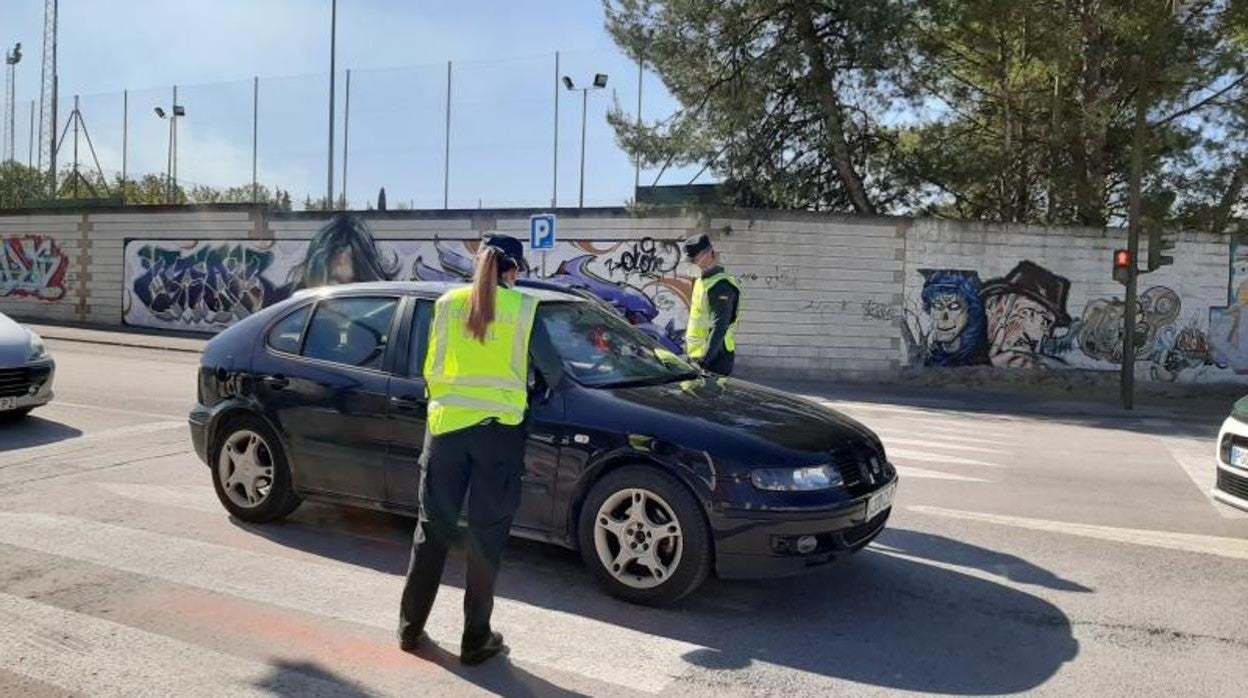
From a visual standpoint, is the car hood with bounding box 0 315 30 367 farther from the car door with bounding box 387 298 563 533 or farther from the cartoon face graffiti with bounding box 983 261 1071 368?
the cartoon face graffiti with bounding box 983 261 1071 368

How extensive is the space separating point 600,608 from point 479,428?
4.26ft

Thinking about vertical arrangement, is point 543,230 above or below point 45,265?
above

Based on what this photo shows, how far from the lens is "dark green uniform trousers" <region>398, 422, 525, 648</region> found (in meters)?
3.87

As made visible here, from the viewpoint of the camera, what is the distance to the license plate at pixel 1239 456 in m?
5.99

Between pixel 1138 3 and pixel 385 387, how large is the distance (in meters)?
18.5

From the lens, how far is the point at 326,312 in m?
5.91

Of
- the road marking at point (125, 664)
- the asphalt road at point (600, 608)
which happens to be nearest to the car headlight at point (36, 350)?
the asphalt road at point (600, 608)

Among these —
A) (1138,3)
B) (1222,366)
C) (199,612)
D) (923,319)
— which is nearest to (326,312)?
(199,612)

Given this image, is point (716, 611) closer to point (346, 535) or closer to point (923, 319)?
point (346, 535)

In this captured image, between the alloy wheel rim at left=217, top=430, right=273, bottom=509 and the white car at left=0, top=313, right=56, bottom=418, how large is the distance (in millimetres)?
4281

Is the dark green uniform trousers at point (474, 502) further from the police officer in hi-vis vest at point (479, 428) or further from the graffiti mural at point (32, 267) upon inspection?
the graffiti mural at point (32, 267)

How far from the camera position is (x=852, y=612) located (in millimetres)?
4762

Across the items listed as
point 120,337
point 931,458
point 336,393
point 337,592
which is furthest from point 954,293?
point 120,337

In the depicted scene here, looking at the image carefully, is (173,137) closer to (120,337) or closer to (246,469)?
(120,337)
